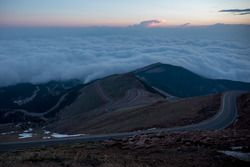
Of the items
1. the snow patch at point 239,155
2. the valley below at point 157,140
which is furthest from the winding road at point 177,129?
the snow patch at point 239,155

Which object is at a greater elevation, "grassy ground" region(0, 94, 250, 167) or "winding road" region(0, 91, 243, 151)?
"grassy ground" region(0, 94, 250, 167)

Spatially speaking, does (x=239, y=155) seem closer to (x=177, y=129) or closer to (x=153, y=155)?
(x=153, y=155)

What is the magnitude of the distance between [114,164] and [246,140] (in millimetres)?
9359

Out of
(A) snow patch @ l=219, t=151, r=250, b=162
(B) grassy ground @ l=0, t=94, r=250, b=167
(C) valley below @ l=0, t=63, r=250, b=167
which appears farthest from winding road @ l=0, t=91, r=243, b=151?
(A) snow patch @ l=219, t=151, r=250, b=162

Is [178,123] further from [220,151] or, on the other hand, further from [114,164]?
[114,164]

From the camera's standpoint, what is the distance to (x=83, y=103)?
135625 mm

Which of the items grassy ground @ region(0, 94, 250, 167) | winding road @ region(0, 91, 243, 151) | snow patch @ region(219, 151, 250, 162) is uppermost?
snow patch @ region(219, 151, 250, 162)

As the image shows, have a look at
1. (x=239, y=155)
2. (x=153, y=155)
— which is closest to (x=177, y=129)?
(x=153, y=155)

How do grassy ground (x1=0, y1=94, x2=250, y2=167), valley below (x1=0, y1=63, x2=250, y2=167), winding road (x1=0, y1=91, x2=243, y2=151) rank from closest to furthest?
grassy ground (x1=0, y1=94, x2=250, y2=167)
valley below (x1=0, y1=63, x2=250, y2=167)
winding road (x1=0, y1=91, x2=243, y2=151)

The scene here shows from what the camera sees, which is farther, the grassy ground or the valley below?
the valley below

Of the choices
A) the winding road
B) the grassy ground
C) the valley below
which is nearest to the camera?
the grassy ground

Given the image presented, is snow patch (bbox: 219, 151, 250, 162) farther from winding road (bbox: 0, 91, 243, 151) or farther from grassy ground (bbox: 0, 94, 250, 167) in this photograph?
winding road (bbox: 0, 91, 243, 151)

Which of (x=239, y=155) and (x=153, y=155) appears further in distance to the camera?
(x=153, y=155)

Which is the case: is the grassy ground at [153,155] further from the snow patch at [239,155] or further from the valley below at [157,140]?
the snow patch at [239,155]
